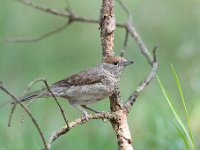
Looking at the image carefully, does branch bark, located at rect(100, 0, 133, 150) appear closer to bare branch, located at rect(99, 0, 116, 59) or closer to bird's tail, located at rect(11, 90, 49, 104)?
bare branch, located at rect(99, 0, 116, 59)

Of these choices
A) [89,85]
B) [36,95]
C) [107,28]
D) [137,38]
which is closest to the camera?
[107,28]

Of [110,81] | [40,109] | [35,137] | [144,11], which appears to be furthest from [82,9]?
[110,81]

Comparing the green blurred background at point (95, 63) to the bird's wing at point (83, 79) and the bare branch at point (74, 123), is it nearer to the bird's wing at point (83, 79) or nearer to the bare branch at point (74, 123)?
the bird's wing at point (83, 79)

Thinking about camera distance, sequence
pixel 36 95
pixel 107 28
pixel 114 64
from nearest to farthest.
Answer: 1. pixel 107 28
2. pixel 36 95
3. pixel 114 64

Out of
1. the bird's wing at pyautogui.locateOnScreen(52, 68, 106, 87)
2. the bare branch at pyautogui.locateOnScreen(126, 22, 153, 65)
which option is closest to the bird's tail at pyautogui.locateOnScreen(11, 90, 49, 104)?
the bird's wing at pyautogui.locateOnScreen(52, 68, 106, 87)

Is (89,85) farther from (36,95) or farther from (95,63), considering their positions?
(95,63)

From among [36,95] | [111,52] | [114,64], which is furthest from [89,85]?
[111,52]
